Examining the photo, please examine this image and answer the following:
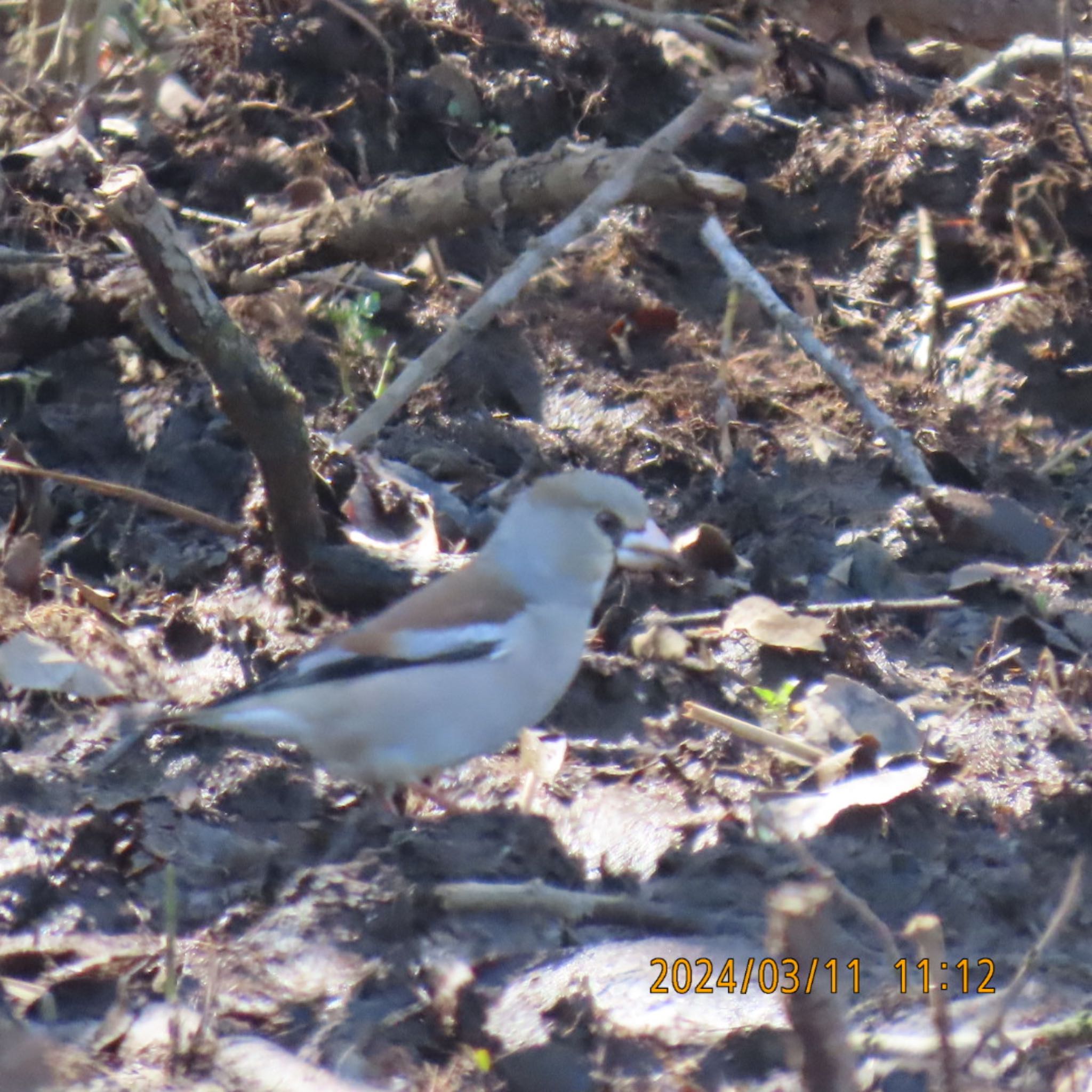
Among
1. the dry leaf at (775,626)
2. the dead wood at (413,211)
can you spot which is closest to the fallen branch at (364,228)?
the dead wood at (413,211)

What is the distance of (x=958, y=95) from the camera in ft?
19.2

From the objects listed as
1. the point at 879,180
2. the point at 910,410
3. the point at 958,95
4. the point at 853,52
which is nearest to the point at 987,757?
the point at 910,410

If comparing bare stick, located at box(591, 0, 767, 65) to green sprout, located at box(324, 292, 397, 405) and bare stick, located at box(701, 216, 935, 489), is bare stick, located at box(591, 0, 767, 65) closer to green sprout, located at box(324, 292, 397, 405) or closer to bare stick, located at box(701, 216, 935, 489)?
bare stick, located at box(701, 216, 935, 489)

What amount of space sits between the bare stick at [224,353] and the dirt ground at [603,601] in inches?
13.9

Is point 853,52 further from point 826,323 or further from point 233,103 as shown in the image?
point 233,103

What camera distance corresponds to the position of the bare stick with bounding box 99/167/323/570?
354 centimetres

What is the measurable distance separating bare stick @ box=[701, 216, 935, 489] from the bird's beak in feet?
3.59

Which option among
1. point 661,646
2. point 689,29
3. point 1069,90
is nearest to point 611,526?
point 661,646

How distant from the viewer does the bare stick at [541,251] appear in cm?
409

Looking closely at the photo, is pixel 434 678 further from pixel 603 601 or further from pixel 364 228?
pixel 364 228

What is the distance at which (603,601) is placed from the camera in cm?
416

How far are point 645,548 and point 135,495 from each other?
152 centimetres

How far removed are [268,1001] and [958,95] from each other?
4633mm

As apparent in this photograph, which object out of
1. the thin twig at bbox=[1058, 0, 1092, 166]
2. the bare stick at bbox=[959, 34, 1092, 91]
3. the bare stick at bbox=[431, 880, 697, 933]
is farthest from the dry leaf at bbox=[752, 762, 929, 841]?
the bare stick at bbox=[959, 34, 1092, 91]
